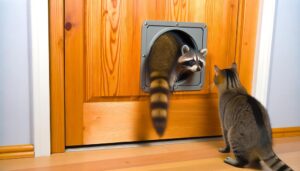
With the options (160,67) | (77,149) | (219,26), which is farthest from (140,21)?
(77,149)

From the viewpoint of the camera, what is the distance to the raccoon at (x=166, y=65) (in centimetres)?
114

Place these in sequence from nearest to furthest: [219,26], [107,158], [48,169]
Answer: [48,169], [107,158], [219,26]

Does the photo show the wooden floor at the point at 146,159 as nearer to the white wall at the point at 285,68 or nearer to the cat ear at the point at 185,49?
the white wall at the point at 285,68

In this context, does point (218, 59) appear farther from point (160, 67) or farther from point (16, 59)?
point (16, 59)

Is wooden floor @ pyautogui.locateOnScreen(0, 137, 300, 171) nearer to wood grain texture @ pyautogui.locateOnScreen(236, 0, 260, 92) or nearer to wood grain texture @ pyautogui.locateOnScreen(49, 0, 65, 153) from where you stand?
wood grain texture @ pyautogui.locateOnScreen(49, 0, 65, 153)

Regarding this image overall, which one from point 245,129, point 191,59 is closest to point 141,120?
point 191,59

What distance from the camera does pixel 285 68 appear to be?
5.02 feet

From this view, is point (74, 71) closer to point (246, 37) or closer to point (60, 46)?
point (60, 46)

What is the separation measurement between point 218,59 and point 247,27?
219 millimetres

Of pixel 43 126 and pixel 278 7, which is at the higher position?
pixel 278 7

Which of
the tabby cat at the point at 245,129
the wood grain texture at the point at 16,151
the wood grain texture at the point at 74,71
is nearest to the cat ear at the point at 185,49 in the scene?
the tabby cat at the point at 245,129

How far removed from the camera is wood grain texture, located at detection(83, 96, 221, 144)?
4.29ft

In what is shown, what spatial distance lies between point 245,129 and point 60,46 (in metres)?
0.83

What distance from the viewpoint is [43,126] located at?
119 centimetres
